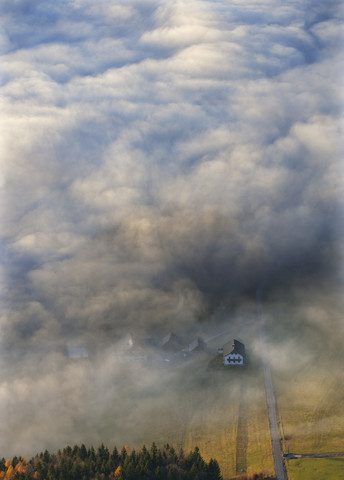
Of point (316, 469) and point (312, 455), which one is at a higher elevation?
point (312, 455)

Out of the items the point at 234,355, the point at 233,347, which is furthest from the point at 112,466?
the point at 233,347

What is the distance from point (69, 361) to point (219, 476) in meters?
26.1

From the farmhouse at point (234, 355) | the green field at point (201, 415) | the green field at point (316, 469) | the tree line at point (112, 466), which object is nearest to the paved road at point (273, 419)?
the green field at point (201, 415)

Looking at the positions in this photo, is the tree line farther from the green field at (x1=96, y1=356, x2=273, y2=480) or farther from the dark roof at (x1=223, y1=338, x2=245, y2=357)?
the dark roof at (x1=223, y1=338, x2=245, y2=357)

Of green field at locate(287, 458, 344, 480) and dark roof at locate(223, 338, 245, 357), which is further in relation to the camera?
dark roof at locate(223, 338, 245, 357)

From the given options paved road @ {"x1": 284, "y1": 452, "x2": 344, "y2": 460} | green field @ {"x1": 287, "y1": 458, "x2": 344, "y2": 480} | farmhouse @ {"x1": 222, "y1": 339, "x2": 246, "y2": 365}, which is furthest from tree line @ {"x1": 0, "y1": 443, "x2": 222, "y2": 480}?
farmhouse @ {"x1": 222, "y1": 339, "x2": 246, "y2": 365}

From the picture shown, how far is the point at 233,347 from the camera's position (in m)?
67.6

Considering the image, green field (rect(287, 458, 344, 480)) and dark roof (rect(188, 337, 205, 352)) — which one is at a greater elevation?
dark roof (rect(188, 337, 205, 352))

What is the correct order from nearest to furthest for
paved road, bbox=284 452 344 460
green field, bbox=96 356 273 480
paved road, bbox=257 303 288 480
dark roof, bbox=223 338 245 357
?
paved road, bbox=257 303 288 480 → paved road, bbox=284 452 344 460 → green field, bbox=96 356 273 480 → dark roof, bbox=223 338 245 357

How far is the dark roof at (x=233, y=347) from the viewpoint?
6729 cm

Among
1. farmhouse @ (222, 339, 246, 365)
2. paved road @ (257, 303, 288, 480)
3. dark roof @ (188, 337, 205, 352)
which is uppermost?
dark roof @ (188, 337, 205, 352)

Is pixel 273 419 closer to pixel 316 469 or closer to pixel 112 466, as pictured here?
pixel 316 469

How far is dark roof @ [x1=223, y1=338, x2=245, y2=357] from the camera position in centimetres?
6729

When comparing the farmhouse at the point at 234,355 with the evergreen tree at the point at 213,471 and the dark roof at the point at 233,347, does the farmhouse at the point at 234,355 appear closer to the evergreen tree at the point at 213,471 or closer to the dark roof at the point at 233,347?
the dark roof at the point at 233,347
